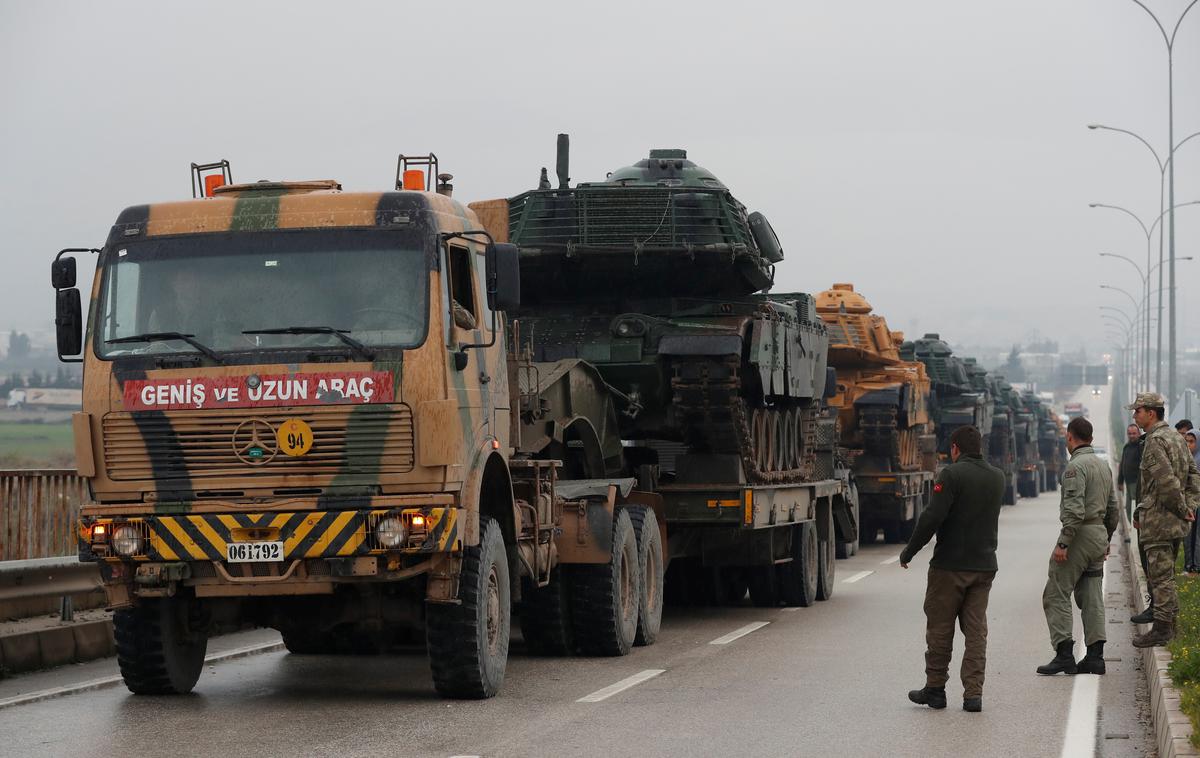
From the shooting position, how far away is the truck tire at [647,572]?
14625 millimetres

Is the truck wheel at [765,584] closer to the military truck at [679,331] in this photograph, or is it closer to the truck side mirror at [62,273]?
the military truck at [679,331]

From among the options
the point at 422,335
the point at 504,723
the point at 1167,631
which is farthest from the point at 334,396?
the point at 1167,631

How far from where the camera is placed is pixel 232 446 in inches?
417

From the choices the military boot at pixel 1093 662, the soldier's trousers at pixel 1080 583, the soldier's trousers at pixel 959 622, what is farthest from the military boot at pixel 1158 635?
the soldier's trousers at pixel 959 622

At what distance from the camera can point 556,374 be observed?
15.0 metres

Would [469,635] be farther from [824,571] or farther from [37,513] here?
[824,571]

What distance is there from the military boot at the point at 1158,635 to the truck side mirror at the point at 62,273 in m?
7.44

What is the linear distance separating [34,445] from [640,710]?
1065 inches

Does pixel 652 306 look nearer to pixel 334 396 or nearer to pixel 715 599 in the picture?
pixel 715 599

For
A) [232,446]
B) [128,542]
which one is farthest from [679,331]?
[128,542]

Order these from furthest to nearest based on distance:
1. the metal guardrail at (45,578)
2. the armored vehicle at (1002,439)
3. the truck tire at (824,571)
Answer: the armored vehicle at (1002,439) < the truck tire at (824,571) < the metal guardrail at (45,578)

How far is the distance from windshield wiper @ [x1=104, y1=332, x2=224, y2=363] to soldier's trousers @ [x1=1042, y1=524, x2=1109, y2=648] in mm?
5613

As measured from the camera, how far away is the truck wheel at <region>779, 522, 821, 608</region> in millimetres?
18516

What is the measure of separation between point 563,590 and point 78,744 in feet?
16.1
